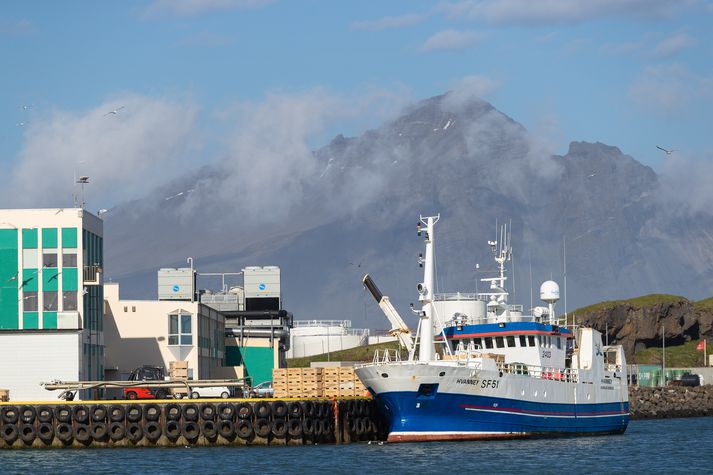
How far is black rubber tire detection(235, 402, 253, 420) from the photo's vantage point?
63719 mm

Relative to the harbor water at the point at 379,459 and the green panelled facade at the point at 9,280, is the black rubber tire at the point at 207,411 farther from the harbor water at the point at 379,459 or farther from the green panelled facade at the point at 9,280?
the green panelled facade at the point at 9,280

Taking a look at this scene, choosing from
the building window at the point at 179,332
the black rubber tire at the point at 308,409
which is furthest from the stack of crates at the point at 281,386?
the building window at the point at 179,332

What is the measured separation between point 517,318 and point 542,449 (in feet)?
39.5

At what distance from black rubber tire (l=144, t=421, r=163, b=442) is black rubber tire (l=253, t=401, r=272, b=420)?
4.89 meters

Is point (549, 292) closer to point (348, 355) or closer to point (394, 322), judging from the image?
point (394, 322)

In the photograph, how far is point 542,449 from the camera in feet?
213

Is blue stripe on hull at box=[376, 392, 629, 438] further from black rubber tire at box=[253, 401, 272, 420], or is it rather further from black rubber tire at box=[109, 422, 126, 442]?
black rubber tire at box=[109, 422, 126, 442]

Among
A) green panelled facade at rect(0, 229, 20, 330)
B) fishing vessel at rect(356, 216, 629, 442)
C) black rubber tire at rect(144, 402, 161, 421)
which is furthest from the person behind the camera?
green panelled facade at rect(0, 229, 20, 330)

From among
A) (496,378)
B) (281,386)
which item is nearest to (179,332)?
(281,386)

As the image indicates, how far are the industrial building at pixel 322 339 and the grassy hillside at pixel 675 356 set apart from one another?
41137mm

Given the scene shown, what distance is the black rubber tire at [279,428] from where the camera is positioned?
63.8 m

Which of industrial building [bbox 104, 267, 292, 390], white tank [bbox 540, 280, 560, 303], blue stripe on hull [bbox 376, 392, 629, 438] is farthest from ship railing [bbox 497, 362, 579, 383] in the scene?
industrial building [bbox 104, 267, 292, 390]

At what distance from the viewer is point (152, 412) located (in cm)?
6438

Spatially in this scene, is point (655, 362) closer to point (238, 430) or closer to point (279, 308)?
point (279, 308)
